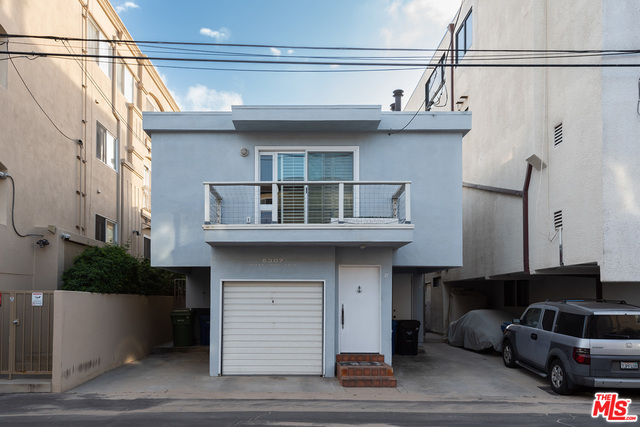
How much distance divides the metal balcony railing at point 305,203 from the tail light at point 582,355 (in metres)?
4.06

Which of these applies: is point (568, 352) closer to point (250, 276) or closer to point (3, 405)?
point (250, 276)

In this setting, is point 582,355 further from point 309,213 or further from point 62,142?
point 62,142

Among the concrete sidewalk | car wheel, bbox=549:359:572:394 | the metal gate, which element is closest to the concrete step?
the metal gate

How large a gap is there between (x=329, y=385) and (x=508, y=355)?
490cm

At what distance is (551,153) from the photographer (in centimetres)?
1254

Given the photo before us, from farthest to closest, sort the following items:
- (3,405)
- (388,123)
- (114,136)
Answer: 1. (114,136)
2. (388,123)
3. (3,405)

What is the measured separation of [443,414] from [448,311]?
491 inches

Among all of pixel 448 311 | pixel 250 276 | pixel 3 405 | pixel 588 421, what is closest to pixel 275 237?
pixel 250 276

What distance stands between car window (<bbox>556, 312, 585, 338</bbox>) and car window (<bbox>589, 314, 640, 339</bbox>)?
210 millimetres

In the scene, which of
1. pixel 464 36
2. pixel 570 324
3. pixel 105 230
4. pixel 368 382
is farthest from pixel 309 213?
pixel 464 36

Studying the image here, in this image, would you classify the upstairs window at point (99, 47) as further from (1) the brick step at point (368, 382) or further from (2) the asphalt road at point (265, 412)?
(1) the brick step at point (368, 382)

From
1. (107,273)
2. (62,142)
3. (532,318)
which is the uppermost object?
(62,142)

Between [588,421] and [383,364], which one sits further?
[383,364]

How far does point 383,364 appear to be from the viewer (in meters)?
10.8
